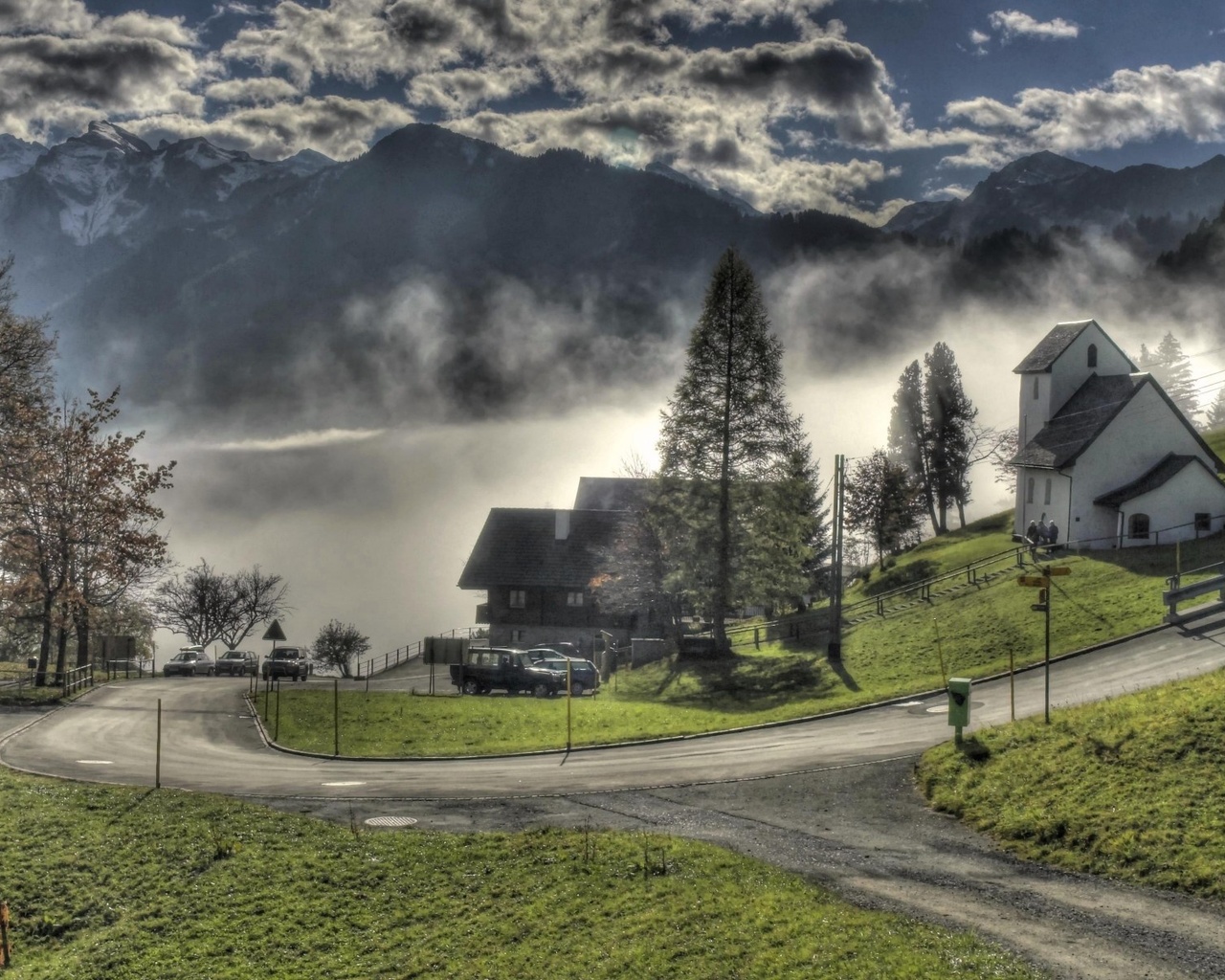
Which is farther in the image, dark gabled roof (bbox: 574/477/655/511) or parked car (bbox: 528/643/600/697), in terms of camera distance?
dark gabled roof (bbox: 574/477/655/511)

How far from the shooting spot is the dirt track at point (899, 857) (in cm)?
1271

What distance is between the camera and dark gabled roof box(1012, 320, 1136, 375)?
5619 cm

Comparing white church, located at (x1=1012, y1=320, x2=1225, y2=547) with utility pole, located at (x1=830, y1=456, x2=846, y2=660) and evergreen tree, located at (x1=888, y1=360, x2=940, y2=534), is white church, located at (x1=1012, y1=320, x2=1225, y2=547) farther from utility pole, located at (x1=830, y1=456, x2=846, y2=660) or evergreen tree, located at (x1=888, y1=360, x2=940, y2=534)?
evergreen tree, located at (x1=888, y1=360, x2=940, y2=534)

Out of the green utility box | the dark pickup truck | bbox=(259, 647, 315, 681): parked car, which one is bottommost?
bbox=(259, 647, 315, 681): parked car

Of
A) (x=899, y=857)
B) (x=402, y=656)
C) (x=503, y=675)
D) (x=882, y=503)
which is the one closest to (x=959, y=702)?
(x=899, y=857)

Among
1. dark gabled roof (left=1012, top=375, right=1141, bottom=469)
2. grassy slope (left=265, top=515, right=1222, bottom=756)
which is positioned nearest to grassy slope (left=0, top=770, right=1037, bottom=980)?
grassy slope (left=265, top=515, right=1222, bottom=756)

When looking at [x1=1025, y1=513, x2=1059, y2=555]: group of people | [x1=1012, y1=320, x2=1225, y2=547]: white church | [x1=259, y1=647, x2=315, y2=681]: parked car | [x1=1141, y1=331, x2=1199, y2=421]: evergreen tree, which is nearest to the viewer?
[x1=1012, y1=320, x2=1225, y2=547]: white church

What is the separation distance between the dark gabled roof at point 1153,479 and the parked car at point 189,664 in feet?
161

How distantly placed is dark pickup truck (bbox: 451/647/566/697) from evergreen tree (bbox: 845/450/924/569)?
1641 inches

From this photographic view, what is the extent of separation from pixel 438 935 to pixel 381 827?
16.7ft

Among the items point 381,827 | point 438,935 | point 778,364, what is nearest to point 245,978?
point 438,935

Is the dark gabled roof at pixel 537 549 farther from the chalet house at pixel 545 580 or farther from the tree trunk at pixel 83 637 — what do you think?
the tree trunk at pixel 83 637

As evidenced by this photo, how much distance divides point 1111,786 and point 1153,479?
35366 millimetres

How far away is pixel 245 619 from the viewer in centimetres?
9631
